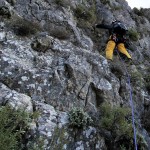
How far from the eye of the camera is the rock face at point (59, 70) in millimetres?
8062

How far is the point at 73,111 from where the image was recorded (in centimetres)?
830

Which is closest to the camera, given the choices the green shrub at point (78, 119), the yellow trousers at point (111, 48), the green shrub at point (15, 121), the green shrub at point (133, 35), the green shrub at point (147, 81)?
the green shrub at point (15, 121)

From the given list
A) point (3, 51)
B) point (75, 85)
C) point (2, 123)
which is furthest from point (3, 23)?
point (2, 123)

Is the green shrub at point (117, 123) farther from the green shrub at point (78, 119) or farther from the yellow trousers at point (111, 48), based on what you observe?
the yellow trousers at point (111, 48)


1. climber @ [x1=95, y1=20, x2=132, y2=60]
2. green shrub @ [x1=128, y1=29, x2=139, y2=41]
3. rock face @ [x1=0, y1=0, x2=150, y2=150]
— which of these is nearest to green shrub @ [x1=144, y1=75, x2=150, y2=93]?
rock face @ [x1=0, y1=0, x2=150, y2=150]

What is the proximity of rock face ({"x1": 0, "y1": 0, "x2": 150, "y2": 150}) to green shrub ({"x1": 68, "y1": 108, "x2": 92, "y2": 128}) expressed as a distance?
167 millimetres

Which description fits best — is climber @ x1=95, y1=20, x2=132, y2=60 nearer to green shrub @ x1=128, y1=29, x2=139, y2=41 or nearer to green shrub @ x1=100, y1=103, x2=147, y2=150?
green shrub @ x1=128, y1=29, x2=139, y2=41

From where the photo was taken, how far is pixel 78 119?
805 centimetres

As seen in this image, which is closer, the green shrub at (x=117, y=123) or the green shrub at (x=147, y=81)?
the green shrub at (x=117, y=123)

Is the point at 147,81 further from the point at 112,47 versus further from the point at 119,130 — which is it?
the point at 119,130

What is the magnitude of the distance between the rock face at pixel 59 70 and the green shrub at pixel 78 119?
167 millimetres

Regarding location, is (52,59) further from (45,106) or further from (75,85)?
(45,106)

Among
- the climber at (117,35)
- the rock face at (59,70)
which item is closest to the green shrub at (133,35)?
the rock face at (59,70)

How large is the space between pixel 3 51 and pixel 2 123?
4095 mm
